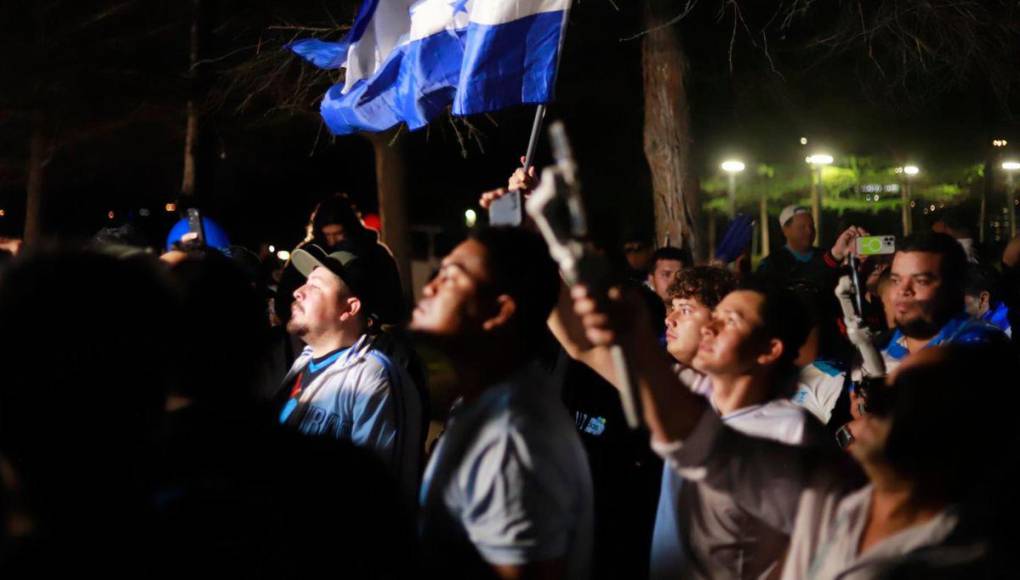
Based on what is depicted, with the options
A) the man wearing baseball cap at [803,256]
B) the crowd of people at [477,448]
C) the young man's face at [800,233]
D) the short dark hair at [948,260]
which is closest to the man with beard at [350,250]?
the crowd of people at [477,448]

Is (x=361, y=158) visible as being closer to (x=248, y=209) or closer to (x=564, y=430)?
(x=248, y=209)

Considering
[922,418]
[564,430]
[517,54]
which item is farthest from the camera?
[517,54]

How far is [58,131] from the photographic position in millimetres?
23031

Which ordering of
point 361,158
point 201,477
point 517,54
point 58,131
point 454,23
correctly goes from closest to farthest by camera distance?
point 201,477
point 517,54
point 454,23
point 58,131
point 361,158

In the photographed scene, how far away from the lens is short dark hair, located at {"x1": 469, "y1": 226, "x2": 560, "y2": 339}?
2668 mm

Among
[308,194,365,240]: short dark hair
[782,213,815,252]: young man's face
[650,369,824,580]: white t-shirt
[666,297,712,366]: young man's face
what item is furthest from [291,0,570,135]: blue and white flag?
[782,213,815,252]: young man's face

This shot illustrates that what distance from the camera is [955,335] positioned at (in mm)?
4102

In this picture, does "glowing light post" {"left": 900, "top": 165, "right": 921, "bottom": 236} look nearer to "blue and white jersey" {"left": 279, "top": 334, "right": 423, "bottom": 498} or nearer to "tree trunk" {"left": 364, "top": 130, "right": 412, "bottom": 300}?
"tree trunk" {"left": 364, "top": 130, "right": 412, "bottom": 300}

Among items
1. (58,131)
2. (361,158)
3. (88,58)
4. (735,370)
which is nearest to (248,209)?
(361,158)

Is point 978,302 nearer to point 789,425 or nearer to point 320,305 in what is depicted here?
point 789,425

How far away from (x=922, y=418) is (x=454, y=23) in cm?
396

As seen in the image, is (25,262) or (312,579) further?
(25,262)

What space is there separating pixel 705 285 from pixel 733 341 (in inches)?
53.2

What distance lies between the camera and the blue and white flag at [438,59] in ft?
16.3
